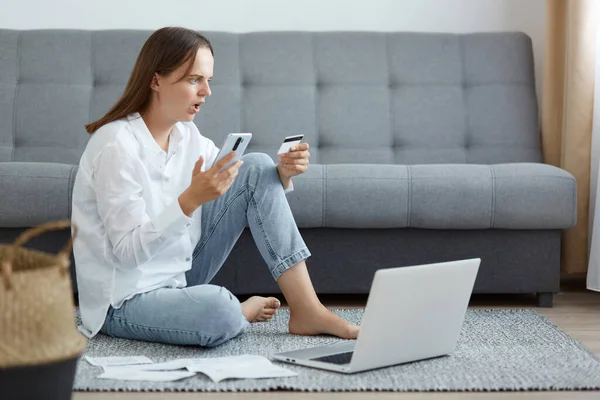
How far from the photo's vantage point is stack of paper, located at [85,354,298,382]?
1.82 meters

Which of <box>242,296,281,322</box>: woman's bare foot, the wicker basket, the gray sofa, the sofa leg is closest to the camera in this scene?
the wicker basket

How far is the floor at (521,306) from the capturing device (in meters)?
1.72

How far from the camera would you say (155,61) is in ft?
7.09

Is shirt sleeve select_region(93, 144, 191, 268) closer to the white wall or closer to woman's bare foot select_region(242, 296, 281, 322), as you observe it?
woman's bare foot select_region(242, 296, 281, 322)

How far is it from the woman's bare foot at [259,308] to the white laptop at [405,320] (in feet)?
1.21

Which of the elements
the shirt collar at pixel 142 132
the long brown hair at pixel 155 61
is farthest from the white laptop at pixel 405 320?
the long brown hair at pixel 155 61

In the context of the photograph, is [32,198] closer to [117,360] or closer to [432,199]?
[117,360]

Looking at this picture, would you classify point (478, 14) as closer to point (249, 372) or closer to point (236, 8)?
point (236, 8)

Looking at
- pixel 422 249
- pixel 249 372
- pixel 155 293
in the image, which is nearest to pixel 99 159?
pixel 155 293

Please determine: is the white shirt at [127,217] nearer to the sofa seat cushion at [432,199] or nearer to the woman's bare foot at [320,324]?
the woman's bare foot at [320,324]

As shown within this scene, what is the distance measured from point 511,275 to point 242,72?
123 centimetres

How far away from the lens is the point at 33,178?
2664 millimetres

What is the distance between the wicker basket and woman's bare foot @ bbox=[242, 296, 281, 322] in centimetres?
102

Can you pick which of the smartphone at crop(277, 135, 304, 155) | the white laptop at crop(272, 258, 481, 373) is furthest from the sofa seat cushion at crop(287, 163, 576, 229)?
the white laptop at crop(272, 258, 481, 373)
